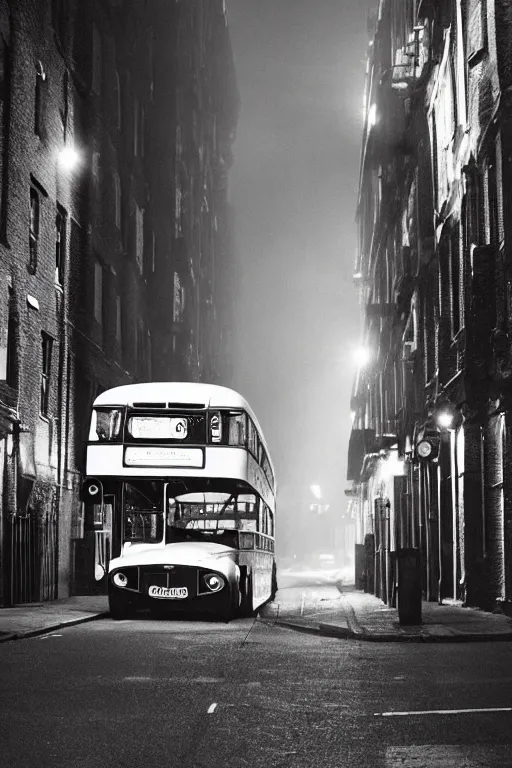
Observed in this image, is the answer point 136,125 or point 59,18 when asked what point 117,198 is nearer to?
point 136,125

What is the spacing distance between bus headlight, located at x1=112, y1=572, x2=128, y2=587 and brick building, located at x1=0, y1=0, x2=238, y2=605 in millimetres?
5598

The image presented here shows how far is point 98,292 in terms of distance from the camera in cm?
3762

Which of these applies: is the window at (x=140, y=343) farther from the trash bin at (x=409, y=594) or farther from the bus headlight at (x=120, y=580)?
the trash bin at (x=409, y=594)

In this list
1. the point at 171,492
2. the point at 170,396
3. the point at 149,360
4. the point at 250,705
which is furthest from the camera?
the point at 149,360

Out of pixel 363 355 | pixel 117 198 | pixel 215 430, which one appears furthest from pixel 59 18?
pixel 363 355

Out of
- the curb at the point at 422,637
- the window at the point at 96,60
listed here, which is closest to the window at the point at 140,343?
the window at the point at 96,60

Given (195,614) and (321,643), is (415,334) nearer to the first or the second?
(195,614)

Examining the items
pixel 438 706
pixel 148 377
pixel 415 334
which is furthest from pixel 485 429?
pixel 148 377

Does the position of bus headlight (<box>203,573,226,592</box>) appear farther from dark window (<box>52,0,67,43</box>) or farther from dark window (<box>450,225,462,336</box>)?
dark window (<box>52,0,67,43</box>)

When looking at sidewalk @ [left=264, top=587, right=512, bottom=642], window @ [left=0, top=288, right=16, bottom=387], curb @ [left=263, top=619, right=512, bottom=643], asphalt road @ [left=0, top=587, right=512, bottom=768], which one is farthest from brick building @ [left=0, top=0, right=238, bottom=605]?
asphalt road @ [left=0, top=587, right=512, bottom=768]

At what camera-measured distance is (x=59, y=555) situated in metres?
31.1

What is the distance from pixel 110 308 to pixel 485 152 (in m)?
19.3

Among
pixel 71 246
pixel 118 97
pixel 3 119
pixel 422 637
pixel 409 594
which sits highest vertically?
pixel 118 97

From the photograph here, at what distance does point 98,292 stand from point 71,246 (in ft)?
14.4
